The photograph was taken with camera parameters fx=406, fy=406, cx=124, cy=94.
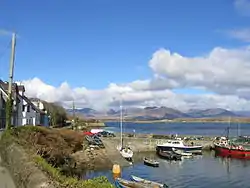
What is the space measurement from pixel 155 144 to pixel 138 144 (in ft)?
13.5

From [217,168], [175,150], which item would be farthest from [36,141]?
[175,150]

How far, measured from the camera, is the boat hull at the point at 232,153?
81000 millimetres

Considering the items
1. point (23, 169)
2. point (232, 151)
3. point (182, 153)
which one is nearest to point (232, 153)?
point (232, 151)

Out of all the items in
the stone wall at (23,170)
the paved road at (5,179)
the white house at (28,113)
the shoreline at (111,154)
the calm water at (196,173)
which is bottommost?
the calm water at (196,173)

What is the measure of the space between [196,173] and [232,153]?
25.2 m

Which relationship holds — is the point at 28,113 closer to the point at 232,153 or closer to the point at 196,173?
the point at 196,173

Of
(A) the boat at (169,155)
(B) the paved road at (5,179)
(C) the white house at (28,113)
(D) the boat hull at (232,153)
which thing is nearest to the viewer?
(B) the paved road at (5,179)

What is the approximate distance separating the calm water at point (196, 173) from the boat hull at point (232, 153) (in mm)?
3515

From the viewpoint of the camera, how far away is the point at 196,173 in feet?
198

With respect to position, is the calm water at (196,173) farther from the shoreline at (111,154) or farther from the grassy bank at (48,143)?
the grassy bank at (48,143)

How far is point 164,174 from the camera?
2295 inches

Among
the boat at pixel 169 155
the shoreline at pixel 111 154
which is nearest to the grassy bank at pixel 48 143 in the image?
the shoreline at pixel 111 154

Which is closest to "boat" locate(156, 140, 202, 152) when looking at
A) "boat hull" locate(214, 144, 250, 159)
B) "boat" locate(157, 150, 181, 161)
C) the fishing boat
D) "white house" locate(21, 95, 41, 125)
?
"boat" locate(157, 150, 181, 161)

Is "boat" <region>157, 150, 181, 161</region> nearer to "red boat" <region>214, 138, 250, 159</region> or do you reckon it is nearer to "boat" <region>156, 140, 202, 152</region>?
"boat" <region>156, 140, 202, 152</region>
